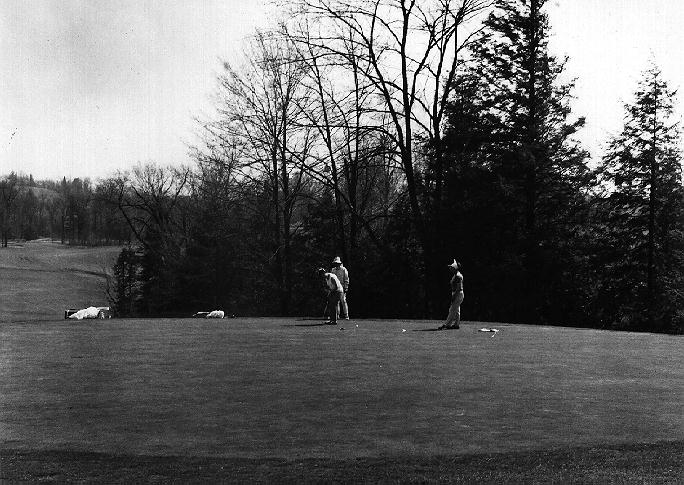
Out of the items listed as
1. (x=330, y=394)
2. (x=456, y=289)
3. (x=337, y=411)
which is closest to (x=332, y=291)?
(x=456, y=289)

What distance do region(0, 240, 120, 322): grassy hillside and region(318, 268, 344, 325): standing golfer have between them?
67510mm

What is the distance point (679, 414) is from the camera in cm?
1343

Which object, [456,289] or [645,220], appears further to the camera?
[645,220]

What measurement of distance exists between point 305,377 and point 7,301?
109 metres

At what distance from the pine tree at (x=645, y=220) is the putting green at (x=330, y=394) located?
2603 centimetres

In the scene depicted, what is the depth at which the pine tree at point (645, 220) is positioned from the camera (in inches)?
1984

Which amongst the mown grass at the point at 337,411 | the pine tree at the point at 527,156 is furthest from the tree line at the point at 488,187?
the mown grass at the point at 337,411

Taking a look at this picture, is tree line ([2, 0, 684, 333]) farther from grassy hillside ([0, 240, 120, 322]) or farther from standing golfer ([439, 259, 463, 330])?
grassy hillside ([0, 240, 120, 322])

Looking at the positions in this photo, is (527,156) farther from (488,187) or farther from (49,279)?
(49,279)

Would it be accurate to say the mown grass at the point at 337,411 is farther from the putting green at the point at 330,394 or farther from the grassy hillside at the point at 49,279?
the grassy hillside at the point at 49,279

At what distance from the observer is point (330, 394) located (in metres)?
15.0

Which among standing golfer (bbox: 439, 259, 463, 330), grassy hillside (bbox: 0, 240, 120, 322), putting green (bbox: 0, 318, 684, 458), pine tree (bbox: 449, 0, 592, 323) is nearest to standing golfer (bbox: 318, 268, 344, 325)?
standing golfer (bbox: 439, 259, 463, 330)

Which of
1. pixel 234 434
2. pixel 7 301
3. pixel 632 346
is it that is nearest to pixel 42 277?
pixel 7 301

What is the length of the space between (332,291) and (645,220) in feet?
106
